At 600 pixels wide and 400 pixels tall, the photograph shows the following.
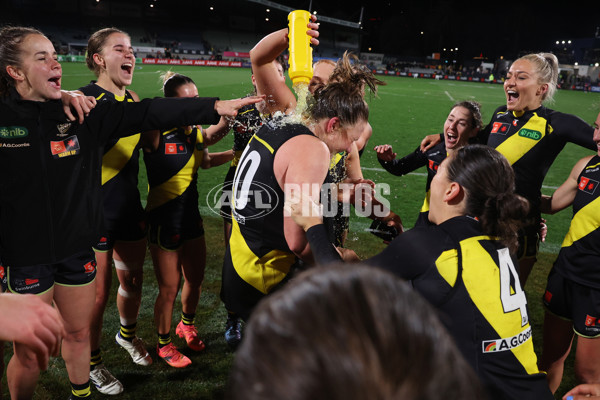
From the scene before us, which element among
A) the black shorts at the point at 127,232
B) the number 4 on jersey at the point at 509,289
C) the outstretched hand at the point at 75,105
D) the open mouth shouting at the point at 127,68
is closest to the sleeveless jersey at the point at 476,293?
the number 4 on jersey at the point at 509,289

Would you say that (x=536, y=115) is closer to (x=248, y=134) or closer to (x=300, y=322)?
(x=248, y=134)

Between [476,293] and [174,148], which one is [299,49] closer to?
[174,148]

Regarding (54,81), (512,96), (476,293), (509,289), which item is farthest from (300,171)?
(512,96)

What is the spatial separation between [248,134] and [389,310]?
151 inches

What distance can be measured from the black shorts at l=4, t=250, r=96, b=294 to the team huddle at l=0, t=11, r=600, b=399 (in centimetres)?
1

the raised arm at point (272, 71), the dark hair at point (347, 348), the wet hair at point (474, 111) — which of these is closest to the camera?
the dark hair at point (347, 348)

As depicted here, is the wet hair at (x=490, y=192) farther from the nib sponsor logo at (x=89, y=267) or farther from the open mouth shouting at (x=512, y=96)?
the nib sponsor logo at (x=89, y=267)

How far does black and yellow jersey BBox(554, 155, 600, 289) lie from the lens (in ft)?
8.82

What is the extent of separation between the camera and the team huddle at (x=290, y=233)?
641 mm

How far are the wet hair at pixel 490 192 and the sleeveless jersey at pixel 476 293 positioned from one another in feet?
0.20

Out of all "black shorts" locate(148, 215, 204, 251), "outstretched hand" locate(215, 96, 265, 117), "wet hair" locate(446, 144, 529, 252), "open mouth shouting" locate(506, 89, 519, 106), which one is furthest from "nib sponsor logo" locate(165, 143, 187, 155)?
"open mouth shouting" locate(506, 89, 519, 106)

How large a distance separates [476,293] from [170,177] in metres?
2.55

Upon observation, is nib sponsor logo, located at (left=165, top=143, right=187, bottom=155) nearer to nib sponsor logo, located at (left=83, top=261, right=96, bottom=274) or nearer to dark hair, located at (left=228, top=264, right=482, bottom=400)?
nib sponsor logo, located at (left=83, top=261, right=96, bottom=274)

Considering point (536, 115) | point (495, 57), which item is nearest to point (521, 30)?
point (495, 57)
